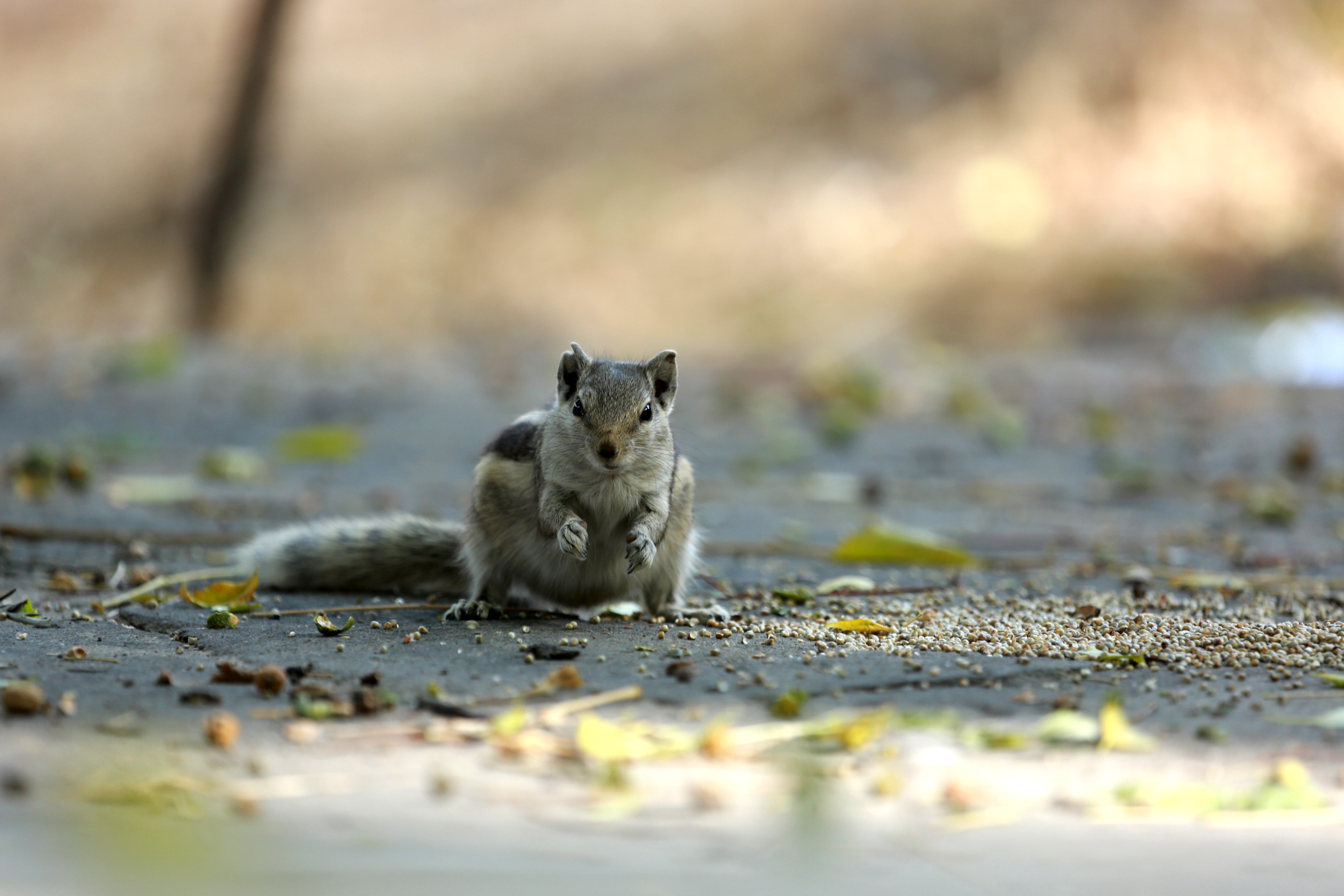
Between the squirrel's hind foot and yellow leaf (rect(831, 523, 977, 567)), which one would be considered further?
yellow leaf (rect(831, 523, 977, 567))

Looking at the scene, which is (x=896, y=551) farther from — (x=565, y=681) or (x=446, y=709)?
(x=446, y=709)

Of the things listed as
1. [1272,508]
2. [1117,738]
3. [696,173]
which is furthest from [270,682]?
[696,173]

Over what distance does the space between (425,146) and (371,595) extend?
1246cm

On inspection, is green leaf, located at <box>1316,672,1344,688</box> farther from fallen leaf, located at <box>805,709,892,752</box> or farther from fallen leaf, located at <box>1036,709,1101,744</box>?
fallen leaf, located at <box>805,709,892,752</box>

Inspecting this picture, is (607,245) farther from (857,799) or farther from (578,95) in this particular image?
(857,799)

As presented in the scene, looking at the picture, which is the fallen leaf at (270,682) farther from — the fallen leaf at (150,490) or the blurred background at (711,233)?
the blurred background at (711,233)

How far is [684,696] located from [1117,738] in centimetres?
72

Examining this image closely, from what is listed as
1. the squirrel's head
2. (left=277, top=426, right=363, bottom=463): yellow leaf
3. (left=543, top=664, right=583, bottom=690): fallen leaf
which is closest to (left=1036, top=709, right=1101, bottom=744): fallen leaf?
(left=543, top=664, right=583, bottom=690): fallen leaf

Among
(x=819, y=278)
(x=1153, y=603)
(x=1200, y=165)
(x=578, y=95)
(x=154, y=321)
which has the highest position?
(x=578, y=95)

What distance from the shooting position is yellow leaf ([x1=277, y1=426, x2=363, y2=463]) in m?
6.40

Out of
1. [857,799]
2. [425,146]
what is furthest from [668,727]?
[425,146]

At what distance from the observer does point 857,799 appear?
6.48 ft

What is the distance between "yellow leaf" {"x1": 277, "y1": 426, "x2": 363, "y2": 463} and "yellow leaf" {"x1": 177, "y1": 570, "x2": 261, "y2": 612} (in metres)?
3.09

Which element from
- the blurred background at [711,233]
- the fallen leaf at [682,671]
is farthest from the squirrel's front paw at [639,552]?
the blurred background at [711,233]
